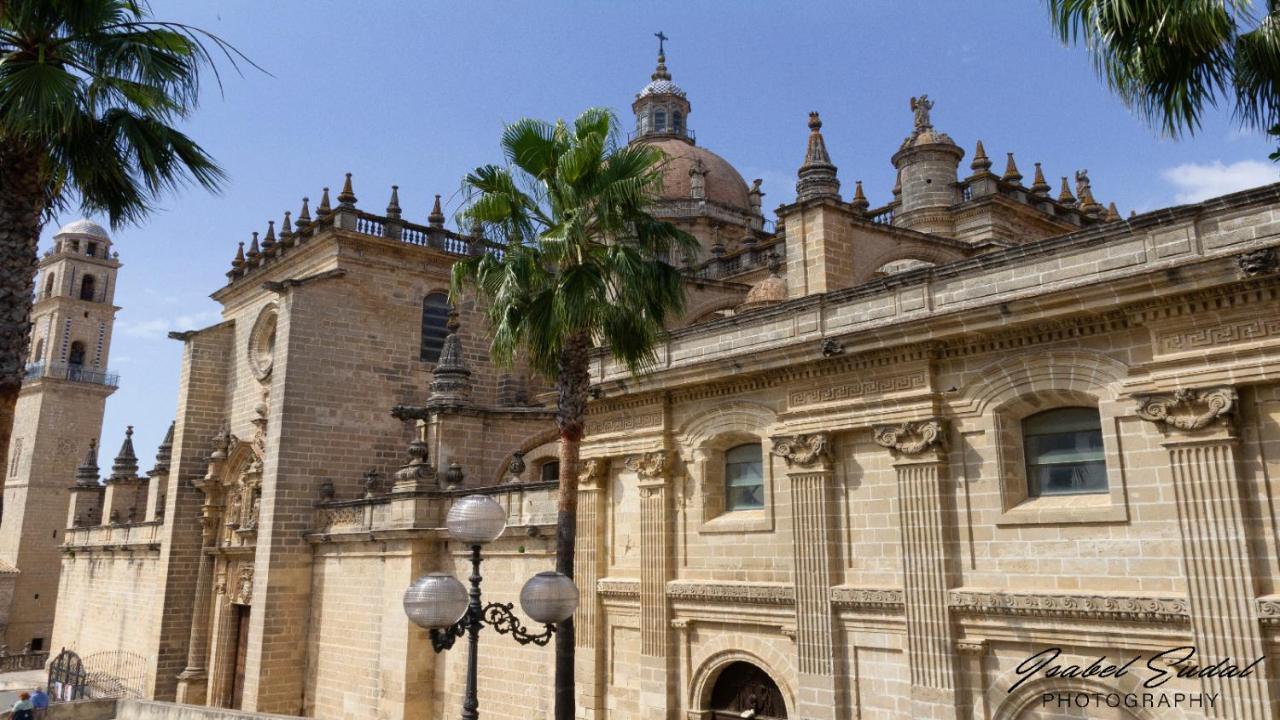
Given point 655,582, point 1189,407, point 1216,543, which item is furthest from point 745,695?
point 1189,407

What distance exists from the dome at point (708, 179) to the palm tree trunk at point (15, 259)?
32.1 meters

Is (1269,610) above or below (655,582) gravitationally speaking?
below

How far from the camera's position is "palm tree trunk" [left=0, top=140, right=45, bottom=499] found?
937 cm

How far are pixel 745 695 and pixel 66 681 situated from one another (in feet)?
90.0

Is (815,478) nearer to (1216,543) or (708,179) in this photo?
(1216,543)

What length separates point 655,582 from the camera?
48.4ft

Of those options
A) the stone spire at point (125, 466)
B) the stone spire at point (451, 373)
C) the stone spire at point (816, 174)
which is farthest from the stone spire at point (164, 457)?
the stone spire at point (816, 174)

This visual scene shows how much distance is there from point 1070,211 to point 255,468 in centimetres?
2462

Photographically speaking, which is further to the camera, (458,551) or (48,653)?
(48,653)

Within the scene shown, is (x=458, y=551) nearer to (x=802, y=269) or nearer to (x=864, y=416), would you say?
(x=802, y=269)

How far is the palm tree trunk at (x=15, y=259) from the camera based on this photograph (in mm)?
9367

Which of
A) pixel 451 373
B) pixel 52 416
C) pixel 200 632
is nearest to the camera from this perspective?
pixel 451 373

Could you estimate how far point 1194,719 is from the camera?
30.9ft

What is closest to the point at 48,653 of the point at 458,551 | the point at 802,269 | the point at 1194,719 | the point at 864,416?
the point at 458,551
